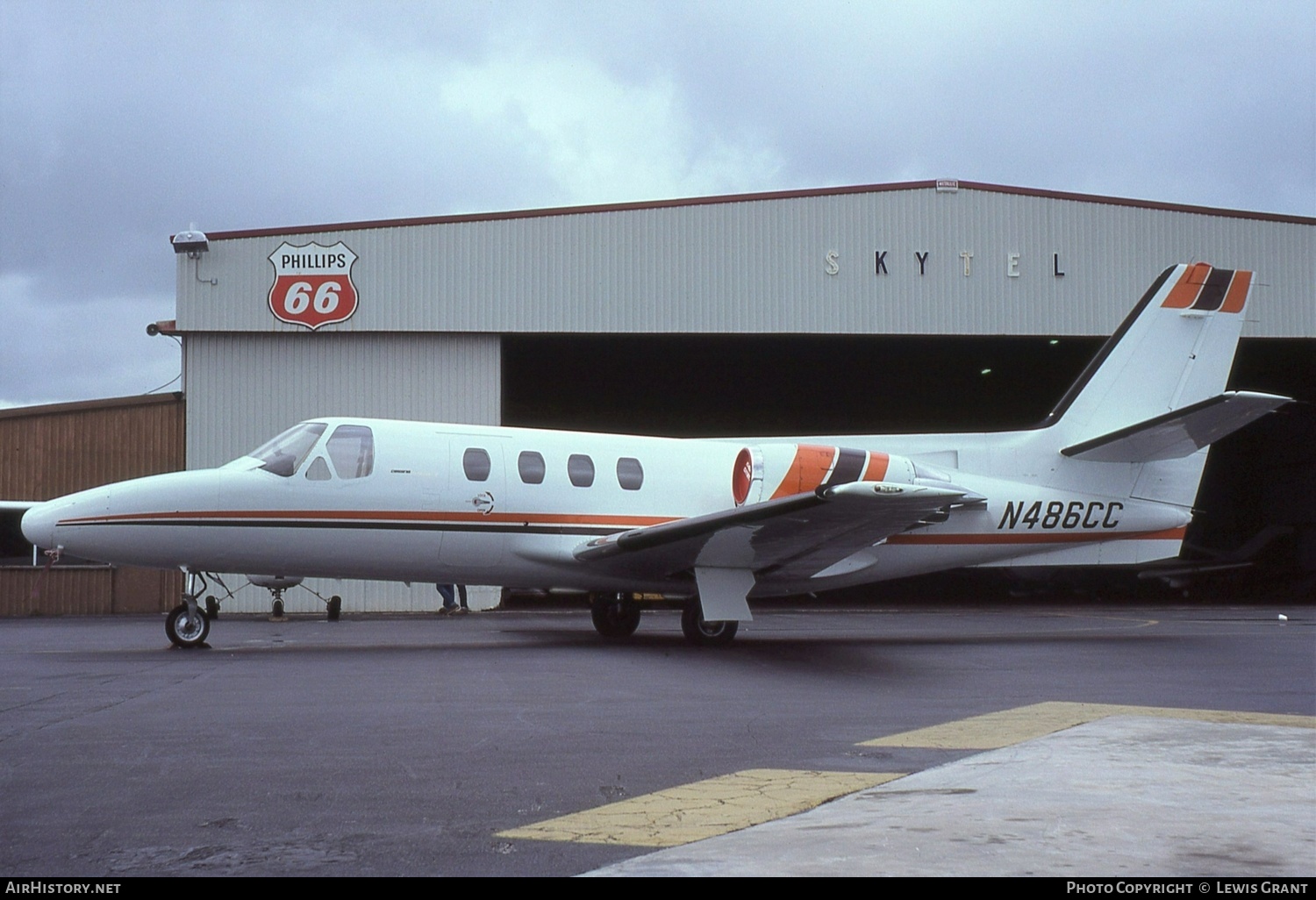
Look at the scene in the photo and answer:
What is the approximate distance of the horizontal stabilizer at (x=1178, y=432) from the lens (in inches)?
635

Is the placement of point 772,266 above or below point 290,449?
above

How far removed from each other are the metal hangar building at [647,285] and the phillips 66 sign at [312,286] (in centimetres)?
4

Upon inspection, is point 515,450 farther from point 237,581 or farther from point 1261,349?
point 1261,349

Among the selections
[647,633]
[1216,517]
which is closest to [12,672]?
[647,633]

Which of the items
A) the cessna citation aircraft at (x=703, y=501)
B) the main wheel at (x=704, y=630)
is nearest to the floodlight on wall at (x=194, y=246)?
the cessna citation aircraft at (x=703, y=501)

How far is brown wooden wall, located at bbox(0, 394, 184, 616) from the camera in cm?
2742

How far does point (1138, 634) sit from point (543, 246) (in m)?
15.6

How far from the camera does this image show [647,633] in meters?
20.1

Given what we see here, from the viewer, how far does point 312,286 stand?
1079 inches

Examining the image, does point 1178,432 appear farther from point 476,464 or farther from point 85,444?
point 85,444

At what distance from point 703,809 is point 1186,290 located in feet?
54.4

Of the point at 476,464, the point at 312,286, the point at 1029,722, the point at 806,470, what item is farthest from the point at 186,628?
the point at 312,286

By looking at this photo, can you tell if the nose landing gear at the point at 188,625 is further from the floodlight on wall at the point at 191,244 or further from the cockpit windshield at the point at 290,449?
Result: the floodlight on wall at the point at 191,244

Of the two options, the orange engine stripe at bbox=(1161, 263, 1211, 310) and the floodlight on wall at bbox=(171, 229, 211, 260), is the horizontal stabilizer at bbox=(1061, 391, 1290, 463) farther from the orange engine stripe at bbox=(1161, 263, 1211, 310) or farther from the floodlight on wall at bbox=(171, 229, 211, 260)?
the floodlight on wall at bbox=(171, 229, 211, 260)
